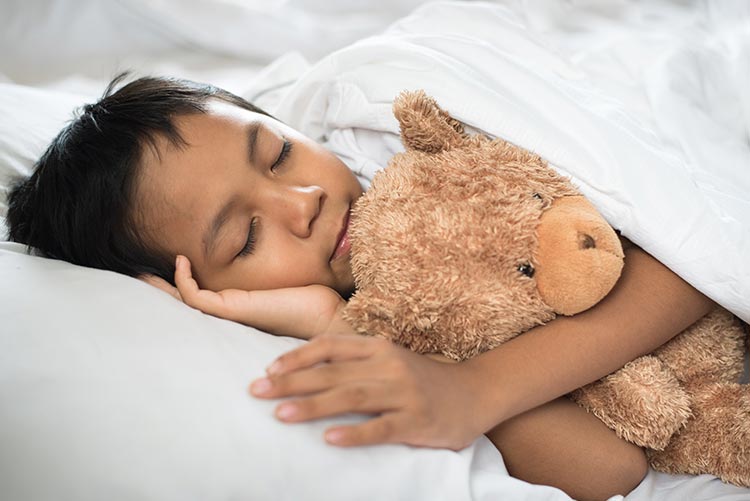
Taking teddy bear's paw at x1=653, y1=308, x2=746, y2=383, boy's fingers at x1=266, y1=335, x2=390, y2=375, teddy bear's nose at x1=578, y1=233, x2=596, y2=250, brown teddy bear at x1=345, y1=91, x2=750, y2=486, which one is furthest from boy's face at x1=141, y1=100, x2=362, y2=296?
teddy bear's paw at x1=653, y1=308, x2=746, y2=383

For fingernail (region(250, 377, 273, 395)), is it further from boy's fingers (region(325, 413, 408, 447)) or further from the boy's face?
the boy's face

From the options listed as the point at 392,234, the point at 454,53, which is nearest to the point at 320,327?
the point at 392,234

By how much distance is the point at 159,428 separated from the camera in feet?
2.27

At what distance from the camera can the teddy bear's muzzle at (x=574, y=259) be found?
0.77 metres

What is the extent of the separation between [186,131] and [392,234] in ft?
1.18

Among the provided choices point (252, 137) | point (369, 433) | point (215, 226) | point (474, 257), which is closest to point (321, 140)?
point (252, 137)

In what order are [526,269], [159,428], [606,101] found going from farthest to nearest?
[606,101] < [526,269] < [159,428]

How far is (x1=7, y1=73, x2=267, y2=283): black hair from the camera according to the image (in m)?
0.98

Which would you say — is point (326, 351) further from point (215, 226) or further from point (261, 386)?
point (215, 226)

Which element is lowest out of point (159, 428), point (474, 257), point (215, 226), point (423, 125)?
point (159, 428)

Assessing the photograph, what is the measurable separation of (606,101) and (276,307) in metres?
0.63

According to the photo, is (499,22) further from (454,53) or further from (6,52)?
(6,52)

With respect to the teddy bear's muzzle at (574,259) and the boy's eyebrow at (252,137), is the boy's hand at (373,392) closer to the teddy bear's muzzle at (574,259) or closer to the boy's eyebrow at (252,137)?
the teddy bear's muzzle at (574,259)

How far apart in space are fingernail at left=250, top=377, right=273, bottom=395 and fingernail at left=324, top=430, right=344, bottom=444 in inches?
3.0
